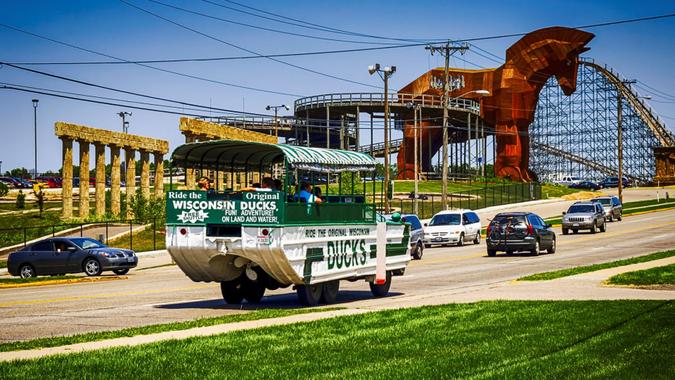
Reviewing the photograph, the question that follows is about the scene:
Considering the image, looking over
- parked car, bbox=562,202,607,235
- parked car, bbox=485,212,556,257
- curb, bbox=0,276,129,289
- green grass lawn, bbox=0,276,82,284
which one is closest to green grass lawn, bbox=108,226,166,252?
green grass lawn, bbox=0,276,82,284

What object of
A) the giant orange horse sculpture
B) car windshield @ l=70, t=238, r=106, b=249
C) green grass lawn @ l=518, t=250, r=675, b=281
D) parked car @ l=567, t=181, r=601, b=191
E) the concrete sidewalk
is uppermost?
the giant orange horse sculpture

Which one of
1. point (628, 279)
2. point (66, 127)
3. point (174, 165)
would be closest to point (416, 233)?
point (628, 279)

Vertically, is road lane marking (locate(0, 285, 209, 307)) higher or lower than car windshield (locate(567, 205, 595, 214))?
lower

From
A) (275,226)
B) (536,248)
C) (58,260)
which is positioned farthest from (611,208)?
(275,226)

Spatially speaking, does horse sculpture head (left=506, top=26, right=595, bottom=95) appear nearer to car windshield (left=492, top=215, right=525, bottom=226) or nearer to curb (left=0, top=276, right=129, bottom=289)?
car windshield (left=492, top=215, right=525, bottom=226)

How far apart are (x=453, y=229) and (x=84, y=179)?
71.4ft

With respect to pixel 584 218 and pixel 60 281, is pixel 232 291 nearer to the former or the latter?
pixel 60 281

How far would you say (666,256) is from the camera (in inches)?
1348

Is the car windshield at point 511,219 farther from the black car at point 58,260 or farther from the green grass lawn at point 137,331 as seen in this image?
the green grass lawn at point 137,331

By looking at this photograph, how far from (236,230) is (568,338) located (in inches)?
313

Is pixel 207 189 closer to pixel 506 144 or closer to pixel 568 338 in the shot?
pixel 568 338

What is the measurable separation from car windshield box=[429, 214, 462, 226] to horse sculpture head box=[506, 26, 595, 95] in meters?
54.6

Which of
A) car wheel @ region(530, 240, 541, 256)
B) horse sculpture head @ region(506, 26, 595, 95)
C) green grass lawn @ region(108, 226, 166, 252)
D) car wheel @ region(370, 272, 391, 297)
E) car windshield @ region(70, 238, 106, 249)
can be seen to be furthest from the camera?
horse sculpture head @ region(506, 26, 595, 95)

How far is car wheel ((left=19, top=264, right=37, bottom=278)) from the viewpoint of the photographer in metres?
35.6
